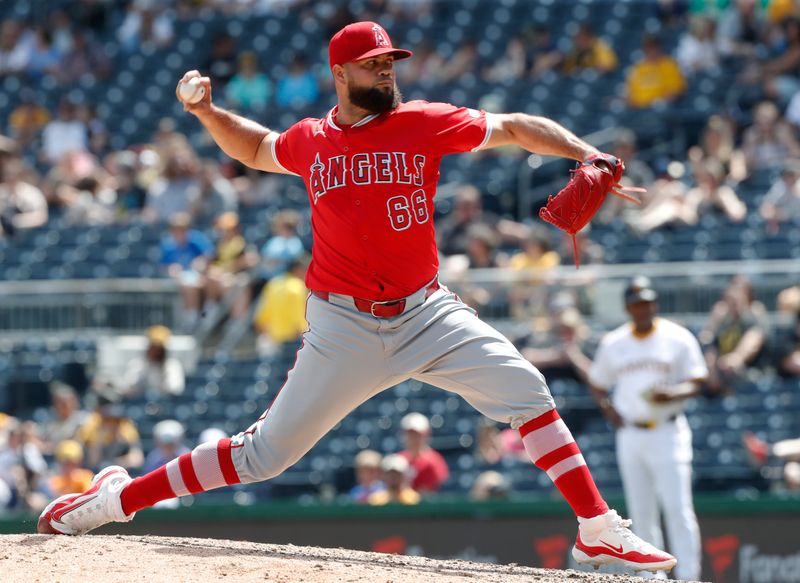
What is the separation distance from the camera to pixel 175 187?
1370 centimetres

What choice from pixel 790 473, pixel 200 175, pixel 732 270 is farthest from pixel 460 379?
pixel 200 175

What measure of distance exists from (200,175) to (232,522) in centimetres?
514

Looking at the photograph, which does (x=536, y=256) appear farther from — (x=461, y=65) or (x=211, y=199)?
(x=461, y=65)

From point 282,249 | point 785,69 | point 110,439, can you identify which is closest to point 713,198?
point 785,69

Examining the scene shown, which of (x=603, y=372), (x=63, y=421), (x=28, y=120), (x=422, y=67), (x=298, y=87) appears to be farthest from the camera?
(x=28, y=120)

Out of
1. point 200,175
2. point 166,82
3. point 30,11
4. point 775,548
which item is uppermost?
point 30,11

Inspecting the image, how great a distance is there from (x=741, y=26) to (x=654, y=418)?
7.16 meters

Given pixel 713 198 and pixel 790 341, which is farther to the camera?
pixel 713 198

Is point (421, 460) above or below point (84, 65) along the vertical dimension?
below

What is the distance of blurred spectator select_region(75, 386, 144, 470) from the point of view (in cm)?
1066

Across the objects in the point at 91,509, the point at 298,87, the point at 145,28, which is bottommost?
the point at 91,509

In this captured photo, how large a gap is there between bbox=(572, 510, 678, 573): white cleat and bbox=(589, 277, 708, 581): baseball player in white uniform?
3.05 meters

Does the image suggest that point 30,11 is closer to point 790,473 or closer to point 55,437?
point 55,437

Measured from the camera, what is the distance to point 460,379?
5.12 metres
